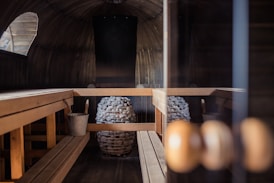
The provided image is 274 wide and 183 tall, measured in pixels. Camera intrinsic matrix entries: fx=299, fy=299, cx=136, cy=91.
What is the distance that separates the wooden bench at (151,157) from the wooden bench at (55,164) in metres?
0.57

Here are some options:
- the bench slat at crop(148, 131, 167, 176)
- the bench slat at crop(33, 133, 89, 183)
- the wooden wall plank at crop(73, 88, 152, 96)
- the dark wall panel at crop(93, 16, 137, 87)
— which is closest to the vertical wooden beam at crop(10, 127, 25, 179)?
the bench slat at crop(33, 133, 89, 183)

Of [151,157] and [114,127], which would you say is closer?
[151,157]

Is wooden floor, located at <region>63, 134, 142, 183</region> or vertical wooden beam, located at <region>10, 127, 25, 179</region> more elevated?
vertical wooden beam, located at <region>10, 127, 25, 179</region>

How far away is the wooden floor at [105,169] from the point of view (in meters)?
3.65

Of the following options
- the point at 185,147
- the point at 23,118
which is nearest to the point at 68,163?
the point at 23,118

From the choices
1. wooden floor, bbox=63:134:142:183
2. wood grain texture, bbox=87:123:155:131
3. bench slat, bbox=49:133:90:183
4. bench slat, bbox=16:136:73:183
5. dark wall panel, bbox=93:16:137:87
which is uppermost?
dark wall panel, bbox=93:16:137:87

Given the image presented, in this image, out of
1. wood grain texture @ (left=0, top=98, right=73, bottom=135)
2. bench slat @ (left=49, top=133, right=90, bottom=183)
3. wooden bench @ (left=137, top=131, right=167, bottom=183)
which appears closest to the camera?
wood grain texture @ (left=0, top=98, right=73, bottom=135)

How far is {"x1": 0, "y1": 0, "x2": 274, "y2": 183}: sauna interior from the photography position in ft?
1.14

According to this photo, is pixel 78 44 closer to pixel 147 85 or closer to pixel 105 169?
pixel 147 85

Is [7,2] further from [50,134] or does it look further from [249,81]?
[249,81]

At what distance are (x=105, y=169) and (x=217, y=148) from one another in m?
3.81

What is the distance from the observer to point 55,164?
2154 millimetres

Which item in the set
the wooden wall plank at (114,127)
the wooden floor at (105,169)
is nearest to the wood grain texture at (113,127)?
the wooden wall plank at (114,127)

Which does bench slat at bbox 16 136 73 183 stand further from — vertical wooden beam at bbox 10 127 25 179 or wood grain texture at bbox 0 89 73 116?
wood grain texture at bbox 0 89 73 116
